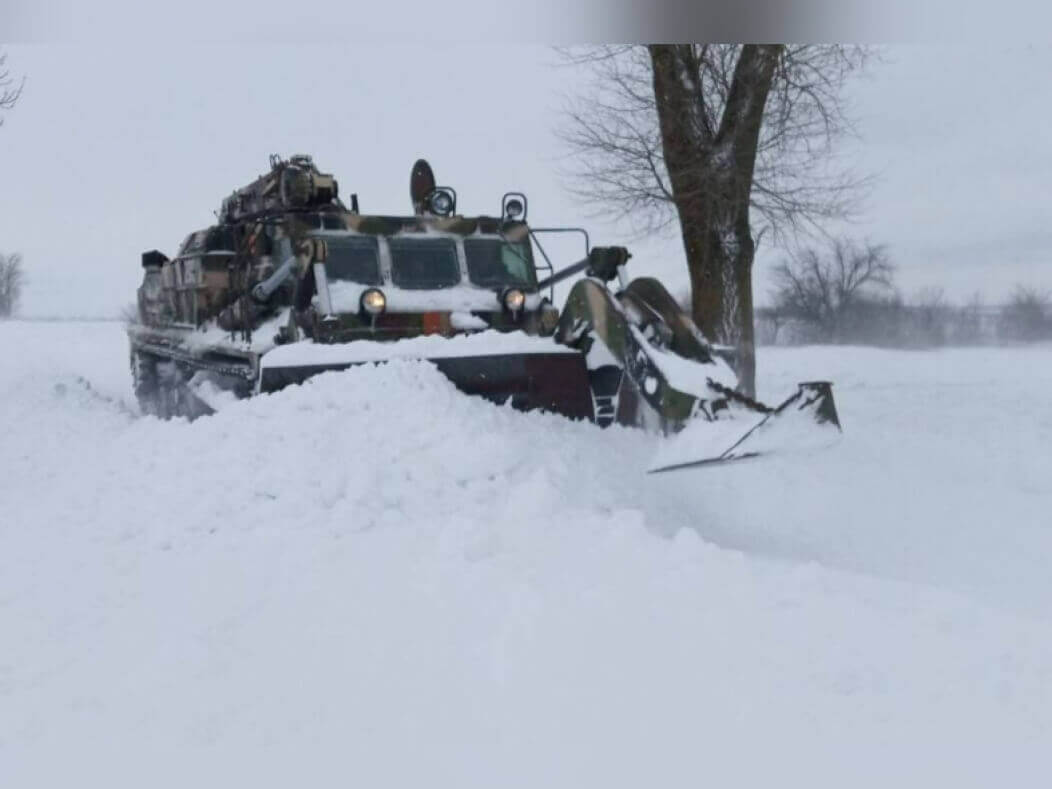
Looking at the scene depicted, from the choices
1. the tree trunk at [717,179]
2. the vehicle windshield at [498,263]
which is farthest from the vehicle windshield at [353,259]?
the tree trunk at [717,179]

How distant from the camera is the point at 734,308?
1233 centimetres

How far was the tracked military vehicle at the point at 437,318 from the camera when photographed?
270 inches

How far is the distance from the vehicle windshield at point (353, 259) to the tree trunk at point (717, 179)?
15.0ft

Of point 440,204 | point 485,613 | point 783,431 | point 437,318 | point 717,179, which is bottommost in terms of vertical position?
point 485,613

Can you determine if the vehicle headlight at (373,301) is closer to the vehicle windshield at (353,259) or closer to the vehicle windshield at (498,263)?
the vehicle windshield at (353,259)

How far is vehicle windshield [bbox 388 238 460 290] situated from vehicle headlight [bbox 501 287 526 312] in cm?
46

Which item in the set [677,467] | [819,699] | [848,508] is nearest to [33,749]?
[819,699]

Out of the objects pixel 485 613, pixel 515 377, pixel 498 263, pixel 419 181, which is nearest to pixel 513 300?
pixel 498 263

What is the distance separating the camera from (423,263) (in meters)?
9.05

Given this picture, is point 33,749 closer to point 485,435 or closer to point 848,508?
point 485,435

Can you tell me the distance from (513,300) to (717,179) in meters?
4.12

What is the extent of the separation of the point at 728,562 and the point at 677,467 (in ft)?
5.91

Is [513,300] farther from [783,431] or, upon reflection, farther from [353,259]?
[783,431]

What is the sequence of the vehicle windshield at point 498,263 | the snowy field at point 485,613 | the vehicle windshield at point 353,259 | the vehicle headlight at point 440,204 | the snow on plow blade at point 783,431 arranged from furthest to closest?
the vehicle headlight at point 440,204
the vehicle windshield at point 498,263
the vehicle windshield at point 353,259
the snow on plow blade at point 783,431
the snowy field at point 485,613
